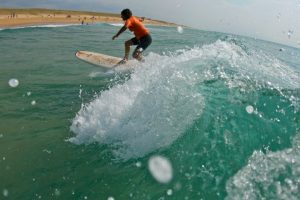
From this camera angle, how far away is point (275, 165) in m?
5.37

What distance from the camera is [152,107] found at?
22.8 ft

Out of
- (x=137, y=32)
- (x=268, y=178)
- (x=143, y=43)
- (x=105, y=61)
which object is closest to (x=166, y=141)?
(x=268, y=178)

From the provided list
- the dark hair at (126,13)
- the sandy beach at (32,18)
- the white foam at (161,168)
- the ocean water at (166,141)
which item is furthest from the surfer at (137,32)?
the sandy beach at (32,18)

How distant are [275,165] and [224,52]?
5933 mm

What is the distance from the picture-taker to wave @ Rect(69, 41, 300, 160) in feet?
21.4

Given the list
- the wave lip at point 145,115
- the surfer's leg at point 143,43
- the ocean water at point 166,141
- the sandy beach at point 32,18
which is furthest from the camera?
the sandy beach at point 32,18

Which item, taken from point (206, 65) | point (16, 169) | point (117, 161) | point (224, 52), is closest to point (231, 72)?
point (206, 65)

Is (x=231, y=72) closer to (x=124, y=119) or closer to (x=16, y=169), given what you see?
(x=124, y=119)

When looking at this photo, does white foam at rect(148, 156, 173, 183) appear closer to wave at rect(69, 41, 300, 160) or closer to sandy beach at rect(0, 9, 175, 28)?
wave at rect(69, 41, 300, 160)

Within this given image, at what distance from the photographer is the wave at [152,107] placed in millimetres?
6519

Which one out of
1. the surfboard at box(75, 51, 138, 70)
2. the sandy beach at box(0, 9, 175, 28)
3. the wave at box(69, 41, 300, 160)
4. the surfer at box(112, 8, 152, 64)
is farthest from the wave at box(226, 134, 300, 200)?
the sandy beach at box(0, 9, 175, 28)

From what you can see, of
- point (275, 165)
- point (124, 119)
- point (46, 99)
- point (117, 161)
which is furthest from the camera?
point (46, 99)

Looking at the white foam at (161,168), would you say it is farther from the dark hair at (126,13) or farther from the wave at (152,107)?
the dark hair at (126,13)

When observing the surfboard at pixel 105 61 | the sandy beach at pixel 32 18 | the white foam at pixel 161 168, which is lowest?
the sandy beach at pixel 32 18
